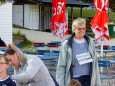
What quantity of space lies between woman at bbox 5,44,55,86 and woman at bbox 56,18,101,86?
961 mm

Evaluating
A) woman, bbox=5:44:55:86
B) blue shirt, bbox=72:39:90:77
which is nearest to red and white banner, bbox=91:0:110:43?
blue shirt, bbox=72:39:90:77

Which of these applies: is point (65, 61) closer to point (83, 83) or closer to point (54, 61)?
point (83, 83)

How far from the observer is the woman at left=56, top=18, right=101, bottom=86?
20.4 feet

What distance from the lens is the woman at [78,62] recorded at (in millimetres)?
6203

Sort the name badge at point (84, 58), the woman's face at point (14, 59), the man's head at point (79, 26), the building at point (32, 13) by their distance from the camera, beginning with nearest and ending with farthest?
1. the woman's face at point (14, 59)
2. the man's head at point (79, 26)
3. the name badge at point (84, 58)
4. the building at point (32, 13)

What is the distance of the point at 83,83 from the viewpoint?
250 inches

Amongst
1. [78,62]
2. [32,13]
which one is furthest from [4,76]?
[32,13]

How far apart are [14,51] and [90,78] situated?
179cm

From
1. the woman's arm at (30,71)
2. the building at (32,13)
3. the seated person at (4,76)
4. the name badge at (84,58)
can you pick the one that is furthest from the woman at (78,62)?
the building at (32,13)

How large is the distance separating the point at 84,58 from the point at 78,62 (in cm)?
15

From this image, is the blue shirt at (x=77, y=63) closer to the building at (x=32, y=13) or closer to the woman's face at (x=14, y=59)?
the woman's face at (x=14, y=59)

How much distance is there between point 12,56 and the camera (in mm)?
4742

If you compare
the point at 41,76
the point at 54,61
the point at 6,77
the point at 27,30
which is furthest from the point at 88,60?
the point at 27,30

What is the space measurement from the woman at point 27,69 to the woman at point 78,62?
961mm
